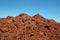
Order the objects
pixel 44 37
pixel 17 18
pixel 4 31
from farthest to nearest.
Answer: pixel 17 18
pixel 4 31
pixel 44 37

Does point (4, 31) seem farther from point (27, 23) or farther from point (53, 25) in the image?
point (53, 25)

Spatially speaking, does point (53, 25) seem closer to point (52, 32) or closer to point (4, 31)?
point (52, 32)

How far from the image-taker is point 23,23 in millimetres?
93188

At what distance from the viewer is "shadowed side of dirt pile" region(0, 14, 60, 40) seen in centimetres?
8250

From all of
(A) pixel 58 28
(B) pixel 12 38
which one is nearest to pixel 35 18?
(A) pixel 58 28

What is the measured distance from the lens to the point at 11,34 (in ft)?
279

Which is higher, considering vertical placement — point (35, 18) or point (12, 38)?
point (35, 18)

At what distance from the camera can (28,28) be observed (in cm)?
8806

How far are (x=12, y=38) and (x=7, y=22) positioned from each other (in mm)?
13344

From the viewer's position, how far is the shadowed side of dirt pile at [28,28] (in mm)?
82500

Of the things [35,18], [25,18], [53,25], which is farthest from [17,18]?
[53,25]

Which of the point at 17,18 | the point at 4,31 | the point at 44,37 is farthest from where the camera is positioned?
the point at 17,18

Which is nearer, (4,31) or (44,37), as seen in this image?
(44,37)

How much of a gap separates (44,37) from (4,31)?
19665mm
